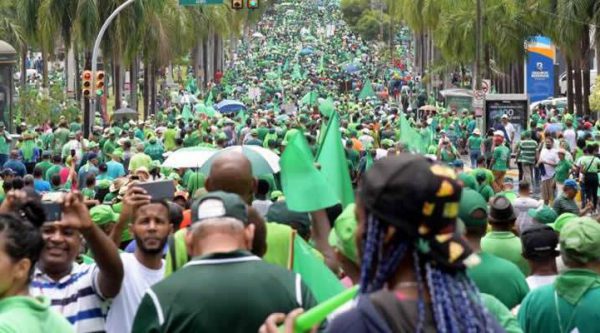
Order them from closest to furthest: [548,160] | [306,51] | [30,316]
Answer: [30,316], [548,160], [306,51]

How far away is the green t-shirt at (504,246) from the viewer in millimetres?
9297

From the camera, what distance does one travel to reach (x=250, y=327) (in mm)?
5668

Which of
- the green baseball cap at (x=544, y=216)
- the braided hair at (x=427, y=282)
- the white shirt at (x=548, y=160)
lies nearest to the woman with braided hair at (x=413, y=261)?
the braided hair at (x=427, y=282)

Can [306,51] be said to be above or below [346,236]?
above

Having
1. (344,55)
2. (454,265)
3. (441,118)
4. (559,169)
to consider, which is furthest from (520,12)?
(344,55)

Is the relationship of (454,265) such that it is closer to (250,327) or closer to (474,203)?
(250,327)

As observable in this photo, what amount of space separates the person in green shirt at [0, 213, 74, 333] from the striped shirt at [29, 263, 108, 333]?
1.59 metres

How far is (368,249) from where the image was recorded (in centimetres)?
422

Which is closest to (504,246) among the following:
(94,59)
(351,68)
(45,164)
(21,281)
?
(21,281)

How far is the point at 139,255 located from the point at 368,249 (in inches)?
130

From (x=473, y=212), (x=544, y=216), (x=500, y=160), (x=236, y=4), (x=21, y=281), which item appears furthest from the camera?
(x=236, y=4)

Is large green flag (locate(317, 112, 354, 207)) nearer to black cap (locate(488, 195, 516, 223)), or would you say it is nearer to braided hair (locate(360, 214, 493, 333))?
black cap (locate(488, 195, 516, 223))

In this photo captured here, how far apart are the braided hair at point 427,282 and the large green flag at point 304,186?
9.57ft

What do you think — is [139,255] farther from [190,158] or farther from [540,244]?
[190,158]
